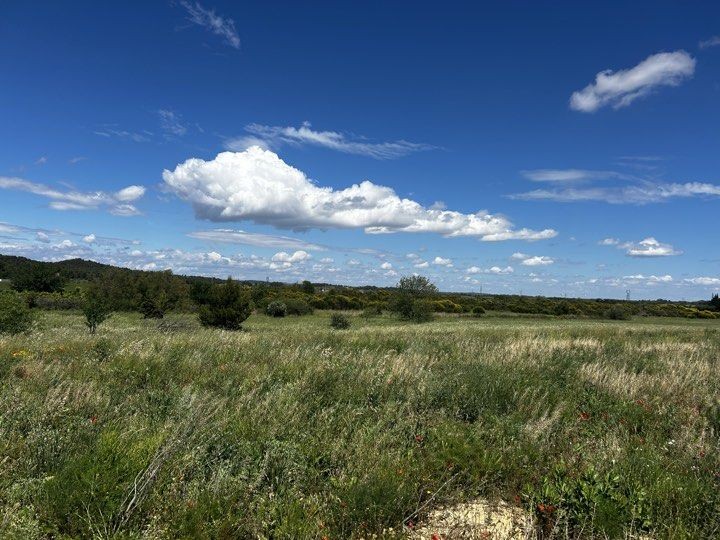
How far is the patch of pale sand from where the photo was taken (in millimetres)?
3643

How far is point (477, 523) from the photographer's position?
152 inches

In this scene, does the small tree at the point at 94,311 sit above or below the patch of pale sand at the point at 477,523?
below

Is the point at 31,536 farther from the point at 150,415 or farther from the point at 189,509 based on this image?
the point at 150,415

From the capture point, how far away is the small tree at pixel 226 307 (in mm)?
48562

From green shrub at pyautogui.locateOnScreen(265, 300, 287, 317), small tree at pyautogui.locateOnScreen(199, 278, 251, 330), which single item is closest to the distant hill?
green shrub at pyautogui.locateOnScreen(265, 300, 287, 317)

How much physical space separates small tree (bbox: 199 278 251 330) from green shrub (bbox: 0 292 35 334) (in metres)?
25.1

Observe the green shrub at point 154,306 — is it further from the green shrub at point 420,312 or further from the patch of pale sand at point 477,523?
the patch of pale sand at point 477,523

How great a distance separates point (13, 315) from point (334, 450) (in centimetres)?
2466

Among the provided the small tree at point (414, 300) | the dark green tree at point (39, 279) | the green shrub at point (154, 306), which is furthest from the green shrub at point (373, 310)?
the dark green tree at point (39, 279)

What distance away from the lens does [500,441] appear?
17.8 ft

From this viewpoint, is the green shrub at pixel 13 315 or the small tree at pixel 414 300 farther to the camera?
the small tree at pixel 414 300

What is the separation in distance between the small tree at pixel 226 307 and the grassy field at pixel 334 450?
4026 centimetres

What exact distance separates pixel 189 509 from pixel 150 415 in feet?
8.87

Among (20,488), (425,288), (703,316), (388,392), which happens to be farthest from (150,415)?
(703,316)
